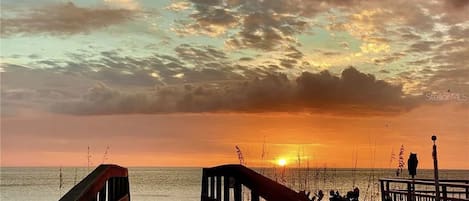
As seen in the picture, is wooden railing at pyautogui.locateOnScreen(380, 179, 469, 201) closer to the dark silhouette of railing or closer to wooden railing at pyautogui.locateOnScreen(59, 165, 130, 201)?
the dark silhouette of railing

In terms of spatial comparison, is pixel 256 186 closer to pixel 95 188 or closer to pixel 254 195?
pixel 254 195

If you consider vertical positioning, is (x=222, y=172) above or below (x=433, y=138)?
below

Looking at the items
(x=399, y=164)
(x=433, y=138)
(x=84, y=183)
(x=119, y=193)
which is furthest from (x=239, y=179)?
(x=399, y=164)

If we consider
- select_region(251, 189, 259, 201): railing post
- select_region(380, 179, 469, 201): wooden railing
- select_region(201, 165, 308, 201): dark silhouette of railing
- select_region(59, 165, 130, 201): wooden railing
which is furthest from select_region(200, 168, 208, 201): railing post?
select_region(380, 179, 469, 201): wooden railing

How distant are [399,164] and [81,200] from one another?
886 inches

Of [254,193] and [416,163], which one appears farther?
[416,163]

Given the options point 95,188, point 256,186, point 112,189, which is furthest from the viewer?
point 112,189

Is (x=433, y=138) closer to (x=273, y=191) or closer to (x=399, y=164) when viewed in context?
(x=399, y=164)

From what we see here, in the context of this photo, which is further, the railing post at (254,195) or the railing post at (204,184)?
the railing post at (204,184)

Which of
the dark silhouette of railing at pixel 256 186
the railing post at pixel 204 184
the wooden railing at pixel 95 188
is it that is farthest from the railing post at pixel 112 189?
the railing post at pixel 204 184

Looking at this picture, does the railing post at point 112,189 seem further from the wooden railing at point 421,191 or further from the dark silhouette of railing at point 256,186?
the wooden railing at point 421,191

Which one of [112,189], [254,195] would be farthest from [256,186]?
[112,189]

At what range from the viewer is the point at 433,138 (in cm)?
1645

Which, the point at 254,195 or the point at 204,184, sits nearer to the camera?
the point at 254,195
